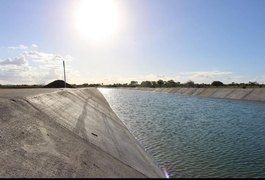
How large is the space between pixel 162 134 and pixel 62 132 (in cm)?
1201

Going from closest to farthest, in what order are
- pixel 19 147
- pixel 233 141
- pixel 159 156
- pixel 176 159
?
pixel 19 147 < pixel 176 159 < pixel 159 156 < pixel 233 141

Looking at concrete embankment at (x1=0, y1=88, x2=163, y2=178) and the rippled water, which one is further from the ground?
concrete embankment at (x1=0, y1=88, x2=163, y2=178)

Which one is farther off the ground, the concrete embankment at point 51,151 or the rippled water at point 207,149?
the concrete embankment at point 51,151

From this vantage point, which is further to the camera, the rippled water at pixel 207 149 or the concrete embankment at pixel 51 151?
the rippled water at pixel 207 149

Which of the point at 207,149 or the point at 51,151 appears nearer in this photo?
the point at 51,151

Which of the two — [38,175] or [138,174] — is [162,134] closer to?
[138,174]

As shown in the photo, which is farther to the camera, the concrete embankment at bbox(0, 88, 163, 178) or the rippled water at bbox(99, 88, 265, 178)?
the rippled water at bbox(99, 88, 265, 178)

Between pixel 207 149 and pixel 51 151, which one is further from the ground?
pixel 51 151

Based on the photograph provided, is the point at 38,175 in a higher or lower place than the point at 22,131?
lower

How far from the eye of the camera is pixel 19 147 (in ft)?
29.1

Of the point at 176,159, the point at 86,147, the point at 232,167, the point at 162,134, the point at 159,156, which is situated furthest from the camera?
the point at 162,134

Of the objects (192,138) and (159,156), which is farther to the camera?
(192,138)

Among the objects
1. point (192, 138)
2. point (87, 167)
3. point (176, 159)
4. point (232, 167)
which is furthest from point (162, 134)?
point (87, 167)

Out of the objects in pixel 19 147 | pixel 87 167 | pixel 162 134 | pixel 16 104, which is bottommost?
pixel 162 134
